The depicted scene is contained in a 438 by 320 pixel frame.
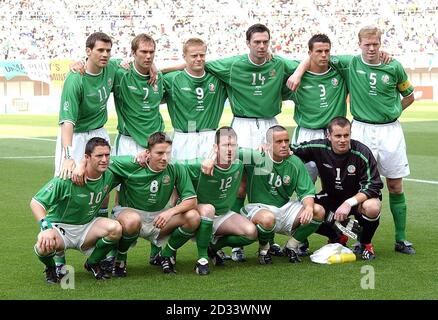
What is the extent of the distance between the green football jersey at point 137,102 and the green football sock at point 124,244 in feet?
3.99

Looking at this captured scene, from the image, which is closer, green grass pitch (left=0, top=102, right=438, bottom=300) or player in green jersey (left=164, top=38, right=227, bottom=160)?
green grass pitch (left=0, top=102, right=438, bottom=300)

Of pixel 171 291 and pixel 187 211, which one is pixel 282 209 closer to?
pixel 187 211

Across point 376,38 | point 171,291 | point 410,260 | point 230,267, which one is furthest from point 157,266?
point 376,38

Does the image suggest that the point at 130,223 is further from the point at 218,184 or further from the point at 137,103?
the point at 137,103

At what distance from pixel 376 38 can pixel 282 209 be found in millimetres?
1617

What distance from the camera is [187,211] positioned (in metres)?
6.55

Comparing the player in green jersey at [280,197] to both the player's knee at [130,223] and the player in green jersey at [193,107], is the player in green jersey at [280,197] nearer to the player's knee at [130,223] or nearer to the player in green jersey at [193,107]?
the player in green jersey at [193,107]

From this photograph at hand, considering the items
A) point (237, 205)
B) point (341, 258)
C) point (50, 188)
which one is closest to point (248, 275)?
point (341, 258)

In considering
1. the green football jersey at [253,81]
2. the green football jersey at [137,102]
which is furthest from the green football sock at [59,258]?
the green football jersey at [253,81]

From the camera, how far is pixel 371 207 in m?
7.04

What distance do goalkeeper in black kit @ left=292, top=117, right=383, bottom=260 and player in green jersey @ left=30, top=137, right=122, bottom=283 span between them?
5.89 ft

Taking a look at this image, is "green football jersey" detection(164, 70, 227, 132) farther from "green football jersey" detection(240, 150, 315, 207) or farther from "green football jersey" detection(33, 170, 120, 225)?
"green football jersey" detection(33, 170, 120, 225)

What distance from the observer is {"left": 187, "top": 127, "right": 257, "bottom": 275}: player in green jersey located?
6617 mm

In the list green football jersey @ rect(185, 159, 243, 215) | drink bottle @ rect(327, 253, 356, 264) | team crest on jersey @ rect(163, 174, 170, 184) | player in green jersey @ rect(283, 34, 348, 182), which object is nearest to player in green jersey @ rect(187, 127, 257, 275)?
green football jersey @ rect(185, 159, 243, 215)
